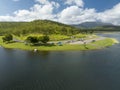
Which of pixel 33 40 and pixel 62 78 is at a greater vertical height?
pixel 33 40

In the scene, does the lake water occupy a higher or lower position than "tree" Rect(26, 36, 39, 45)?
lower

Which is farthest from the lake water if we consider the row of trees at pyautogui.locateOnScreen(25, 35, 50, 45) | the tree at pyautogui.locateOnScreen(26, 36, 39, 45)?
the row of trees at pyautogui.locateOnScreen(25, 35, 50, 45)

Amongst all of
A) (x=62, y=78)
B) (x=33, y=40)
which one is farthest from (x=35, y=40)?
(x=62, y=78)

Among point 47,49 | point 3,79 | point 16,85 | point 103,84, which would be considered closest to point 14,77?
point 3,79

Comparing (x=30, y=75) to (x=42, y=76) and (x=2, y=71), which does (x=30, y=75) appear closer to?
(x=42, y=76)

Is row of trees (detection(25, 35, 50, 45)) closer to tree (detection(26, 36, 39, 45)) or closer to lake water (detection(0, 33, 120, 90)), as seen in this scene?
tree (detection(26, 36, 39, 45))

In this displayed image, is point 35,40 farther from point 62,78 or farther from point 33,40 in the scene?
point 62,78

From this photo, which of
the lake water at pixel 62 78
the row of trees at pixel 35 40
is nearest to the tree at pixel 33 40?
the row of trees at pixel 35 40

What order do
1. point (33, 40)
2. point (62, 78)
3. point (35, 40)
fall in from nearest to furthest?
point (62, 78) → point (33, 40) → point (35, 40)

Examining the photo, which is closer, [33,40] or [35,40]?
[33,40]

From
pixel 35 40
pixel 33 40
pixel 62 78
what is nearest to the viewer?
pixel 62 78

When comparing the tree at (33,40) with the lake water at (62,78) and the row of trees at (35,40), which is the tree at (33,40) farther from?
the lake water at (62,78)
